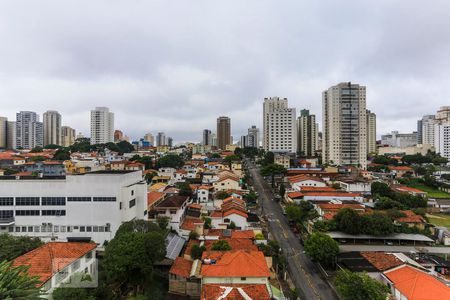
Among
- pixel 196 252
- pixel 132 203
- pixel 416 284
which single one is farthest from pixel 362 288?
pixel 132 203

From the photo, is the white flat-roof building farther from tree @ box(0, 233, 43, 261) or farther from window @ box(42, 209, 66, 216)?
tree @ box(0, 233, 43, 261)

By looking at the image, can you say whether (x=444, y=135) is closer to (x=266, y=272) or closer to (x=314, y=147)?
(x=314, y=147)

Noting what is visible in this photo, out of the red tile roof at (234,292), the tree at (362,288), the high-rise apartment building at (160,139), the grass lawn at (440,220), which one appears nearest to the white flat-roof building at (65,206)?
the red tile roof at (234,292)

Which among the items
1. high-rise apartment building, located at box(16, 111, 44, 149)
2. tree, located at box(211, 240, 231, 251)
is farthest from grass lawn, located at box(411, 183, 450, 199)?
high-rise apartment building, located at box(16, 111, 44, 149)

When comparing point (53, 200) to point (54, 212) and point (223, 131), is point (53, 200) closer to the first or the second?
point (54, 212)

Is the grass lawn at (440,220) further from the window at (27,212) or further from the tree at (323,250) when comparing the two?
the window at (27,212)
